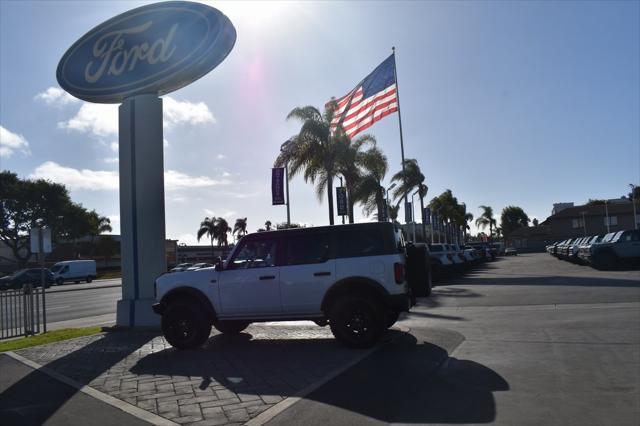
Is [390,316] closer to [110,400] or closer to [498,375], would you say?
[498,375]

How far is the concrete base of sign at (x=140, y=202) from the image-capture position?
1300 cm

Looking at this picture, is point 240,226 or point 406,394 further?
point 240,226

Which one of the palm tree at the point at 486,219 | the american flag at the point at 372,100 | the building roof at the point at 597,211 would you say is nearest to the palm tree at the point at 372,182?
the american flag at the point at 372,100

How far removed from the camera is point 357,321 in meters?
8.70

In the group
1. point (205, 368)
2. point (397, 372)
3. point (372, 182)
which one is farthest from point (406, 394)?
point (372, 182)

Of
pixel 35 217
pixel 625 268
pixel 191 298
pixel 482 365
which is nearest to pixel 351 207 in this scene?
pixel 625 268

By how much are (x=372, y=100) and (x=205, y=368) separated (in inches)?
722

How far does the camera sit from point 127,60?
13648 millimetres

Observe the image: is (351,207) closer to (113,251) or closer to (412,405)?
(412,405)

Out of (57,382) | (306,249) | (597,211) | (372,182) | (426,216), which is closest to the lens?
(57,382)

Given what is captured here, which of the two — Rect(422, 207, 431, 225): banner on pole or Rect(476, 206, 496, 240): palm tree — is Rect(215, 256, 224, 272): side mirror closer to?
Rect(422, 207, 431, 225): banner on pole

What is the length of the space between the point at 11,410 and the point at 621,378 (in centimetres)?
689

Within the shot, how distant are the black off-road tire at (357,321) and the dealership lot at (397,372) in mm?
263

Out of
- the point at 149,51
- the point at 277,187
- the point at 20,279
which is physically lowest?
the point at 20,279
